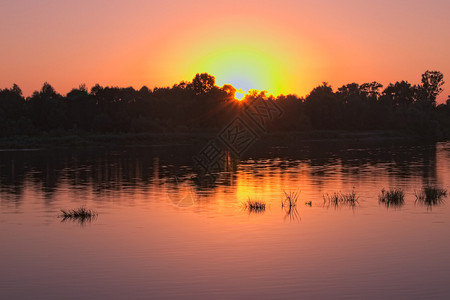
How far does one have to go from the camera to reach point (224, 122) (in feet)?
470

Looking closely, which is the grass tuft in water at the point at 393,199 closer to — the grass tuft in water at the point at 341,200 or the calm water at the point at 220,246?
the calm water at the point at 220,246

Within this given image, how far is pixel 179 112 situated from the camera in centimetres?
14938

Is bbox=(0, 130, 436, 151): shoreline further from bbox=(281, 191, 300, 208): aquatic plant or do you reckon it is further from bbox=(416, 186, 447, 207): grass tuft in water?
bbox=(416, 186, 447, 207): grass tuft in water

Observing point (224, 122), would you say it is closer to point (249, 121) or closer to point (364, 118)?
point (249, 121)

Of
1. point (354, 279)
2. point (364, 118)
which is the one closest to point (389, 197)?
point (354, 279)

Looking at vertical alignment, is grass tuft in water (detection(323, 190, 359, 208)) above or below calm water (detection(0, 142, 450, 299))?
above

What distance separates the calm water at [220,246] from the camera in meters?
15.7

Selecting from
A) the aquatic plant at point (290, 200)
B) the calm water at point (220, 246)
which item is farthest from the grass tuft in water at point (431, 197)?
the aquatic plant at point (290, 200)

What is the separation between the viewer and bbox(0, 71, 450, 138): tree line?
128250mm

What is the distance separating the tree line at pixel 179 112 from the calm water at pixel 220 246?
92180 mm

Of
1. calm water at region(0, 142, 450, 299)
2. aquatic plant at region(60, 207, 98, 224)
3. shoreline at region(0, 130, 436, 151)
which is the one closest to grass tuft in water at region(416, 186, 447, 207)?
calm water at region(0, 142, 450, 299)

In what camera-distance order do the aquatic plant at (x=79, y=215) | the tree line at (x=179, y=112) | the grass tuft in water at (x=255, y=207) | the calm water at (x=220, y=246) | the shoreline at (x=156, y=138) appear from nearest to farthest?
the calm water at (x=220, y=246), the aquatic plant at (x=79, y=215), the grass tuft in water at (x=255, y=207), the shoreline at (x=156, y=138), the tree line at (x=179, y=112)

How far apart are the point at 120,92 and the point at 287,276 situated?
14020 centimetres

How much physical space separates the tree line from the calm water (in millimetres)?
92180
